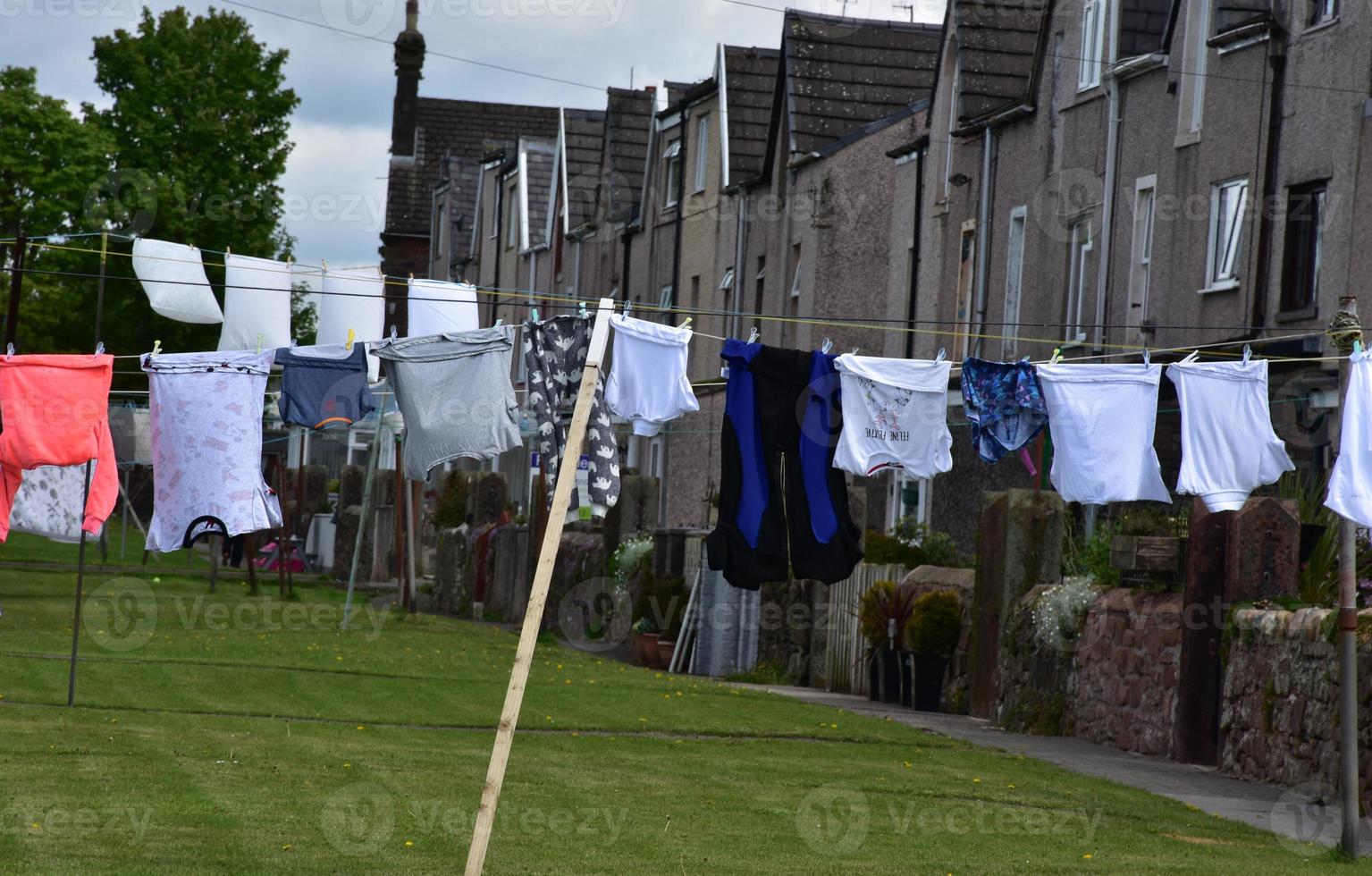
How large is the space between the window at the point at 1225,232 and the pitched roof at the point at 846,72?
12.0 metres

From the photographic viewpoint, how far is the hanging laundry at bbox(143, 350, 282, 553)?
14.8m

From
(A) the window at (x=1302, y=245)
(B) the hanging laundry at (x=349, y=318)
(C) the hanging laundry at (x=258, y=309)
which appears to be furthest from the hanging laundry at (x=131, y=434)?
(A) the window at (x=1302, y=245)

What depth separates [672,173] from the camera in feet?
132

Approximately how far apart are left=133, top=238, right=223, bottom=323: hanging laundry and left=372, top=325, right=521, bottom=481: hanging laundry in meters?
2.60

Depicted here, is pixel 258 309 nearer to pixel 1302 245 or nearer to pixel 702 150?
pixel 1302 245

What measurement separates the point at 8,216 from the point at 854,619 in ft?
112

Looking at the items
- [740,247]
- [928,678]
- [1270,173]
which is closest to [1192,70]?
[1270,173]

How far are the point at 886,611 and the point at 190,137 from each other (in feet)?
113

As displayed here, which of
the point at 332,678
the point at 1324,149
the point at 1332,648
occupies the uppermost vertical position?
the point at 1324,149

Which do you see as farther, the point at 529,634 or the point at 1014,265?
the point at 1014,265

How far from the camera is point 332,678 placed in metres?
19.3

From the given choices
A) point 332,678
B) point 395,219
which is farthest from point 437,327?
point 395,219

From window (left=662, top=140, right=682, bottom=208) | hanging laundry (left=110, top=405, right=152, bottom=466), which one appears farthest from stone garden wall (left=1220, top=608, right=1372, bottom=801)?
window (left=662, top=140, right=682, bottom=208)

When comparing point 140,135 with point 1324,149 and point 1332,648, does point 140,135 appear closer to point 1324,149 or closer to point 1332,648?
point 1324,149
